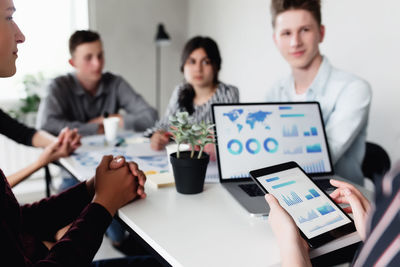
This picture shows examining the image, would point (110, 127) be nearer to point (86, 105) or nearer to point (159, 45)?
point (86, 105)

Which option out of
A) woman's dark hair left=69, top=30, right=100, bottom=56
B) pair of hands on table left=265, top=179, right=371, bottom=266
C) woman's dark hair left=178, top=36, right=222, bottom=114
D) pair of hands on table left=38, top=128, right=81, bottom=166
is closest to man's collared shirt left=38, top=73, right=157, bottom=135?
woman's dark hair left=69, top=30, right=100, bottom=56

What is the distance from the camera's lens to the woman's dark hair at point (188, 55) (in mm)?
1962

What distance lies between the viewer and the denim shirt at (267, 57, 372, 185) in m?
1.33

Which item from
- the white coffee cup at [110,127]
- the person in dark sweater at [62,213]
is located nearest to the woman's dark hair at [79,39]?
the white coffee cup at [110,127]

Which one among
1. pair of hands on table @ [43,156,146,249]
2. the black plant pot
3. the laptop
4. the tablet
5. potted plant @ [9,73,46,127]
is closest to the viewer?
the tablet

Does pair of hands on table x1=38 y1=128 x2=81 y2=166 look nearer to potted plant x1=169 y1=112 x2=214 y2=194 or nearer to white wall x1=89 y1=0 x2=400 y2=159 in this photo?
potted plant x1=169 y1=112 x2=214 y2=194

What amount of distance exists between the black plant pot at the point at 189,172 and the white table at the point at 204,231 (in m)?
0.02

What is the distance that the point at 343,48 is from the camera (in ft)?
7.93

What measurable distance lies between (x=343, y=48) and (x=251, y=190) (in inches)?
71.3

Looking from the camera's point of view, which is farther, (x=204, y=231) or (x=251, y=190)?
(x=251, y=190)

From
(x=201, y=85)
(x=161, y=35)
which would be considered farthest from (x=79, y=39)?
(x=161, y=35)

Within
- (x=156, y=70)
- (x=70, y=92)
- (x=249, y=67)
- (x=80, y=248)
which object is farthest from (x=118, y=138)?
(x=156, y=70)

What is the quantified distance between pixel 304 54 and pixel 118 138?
977 millimetres

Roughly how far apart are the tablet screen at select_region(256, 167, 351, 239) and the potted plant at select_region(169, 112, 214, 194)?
210mm
